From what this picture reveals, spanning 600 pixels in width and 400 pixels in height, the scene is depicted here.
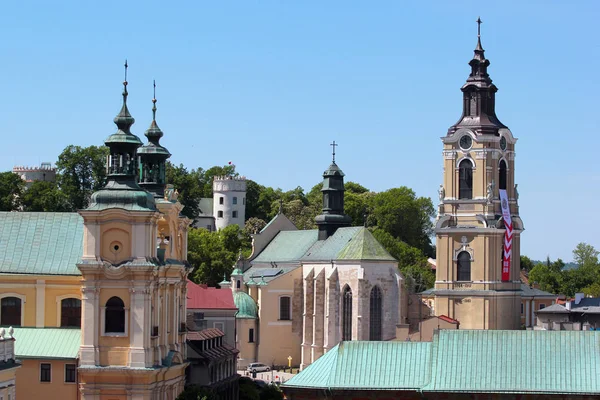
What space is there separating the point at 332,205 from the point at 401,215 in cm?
4081

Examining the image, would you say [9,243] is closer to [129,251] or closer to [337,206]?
[129,251]

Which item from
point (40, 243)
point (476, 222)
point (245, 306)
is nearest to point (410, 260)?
point (245, 306)

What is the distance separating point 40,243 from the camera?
7044 centimetres

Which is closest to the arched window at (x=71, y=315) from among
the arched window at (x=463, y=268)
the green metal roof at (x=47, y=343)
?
the green metal roof at (x=47, y=343)

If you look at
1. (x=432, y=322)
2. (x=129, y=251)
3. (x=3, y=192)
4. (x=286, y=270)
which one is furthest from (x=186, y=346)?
(x=3, y=192)

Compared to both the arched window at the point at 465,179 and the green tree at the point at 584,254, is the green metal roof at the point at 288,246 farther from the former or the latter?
the green tree at the point at 584,254

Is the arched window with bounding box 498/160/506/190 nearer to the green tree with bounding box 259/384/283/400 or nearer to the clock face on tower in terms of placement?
the clock face on tower

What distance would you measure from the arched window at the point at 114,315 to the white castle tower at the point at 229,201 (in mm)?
94224

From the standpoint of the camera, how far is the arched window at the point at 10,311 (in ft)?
226

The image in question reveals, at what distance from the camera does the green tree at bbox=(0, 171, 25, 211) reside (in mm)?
130125

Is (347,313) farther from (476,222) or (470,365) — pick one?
(470,365)

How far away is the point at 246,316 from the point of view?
→ 10656cm

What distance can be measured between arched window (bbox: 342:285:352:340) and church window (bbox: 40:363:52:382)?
1452 inches

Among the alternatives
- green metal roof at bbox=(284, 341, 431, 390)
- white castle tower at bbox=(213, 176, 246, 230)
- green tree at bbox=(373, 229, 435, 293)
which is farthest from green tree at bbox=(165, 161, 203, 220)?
green metal roof at bbox=(284, 341, 431, 390)
